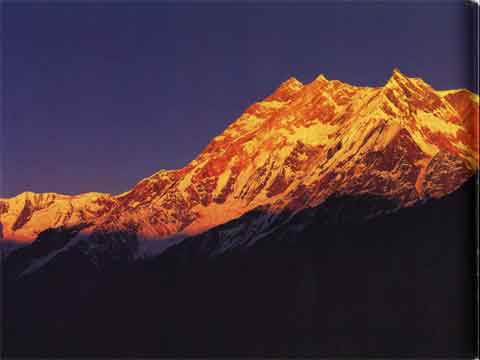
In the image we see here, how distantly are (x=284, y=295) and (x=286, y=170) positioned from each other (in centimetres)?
132

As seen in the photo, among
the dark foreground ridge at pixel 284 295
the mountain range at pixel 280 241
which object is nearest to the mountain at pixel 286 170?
the mountain range at pixel 280 241

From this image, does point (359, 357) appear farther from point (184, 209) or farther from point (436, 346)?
point (184, 209)

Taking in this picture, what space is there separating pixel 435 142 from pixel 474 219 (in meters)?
0.90

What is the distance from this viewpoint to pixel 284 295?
7887mm

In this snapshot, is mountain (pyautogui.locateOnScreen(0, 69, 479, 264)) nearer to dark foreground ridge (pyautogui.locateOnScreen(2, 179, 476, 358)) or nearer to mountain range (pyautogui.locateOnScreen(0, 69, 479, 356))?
mountain range (pyautogui.locateOnScreen(0, 69, 479, 356))

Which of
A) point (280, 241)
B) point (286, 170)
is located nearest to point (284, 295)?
point (280, 241)

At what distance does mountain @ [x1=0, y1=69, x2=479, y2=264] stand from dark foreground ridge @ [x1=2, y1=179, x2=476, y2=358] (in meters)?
0.19

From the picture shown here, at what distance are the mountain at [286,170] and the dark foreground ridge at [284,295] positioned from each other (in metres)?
0.19

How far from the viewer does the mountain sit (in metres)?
7.97

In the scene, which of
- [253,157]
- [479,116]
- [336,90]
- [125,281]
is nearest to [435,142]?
[479,116]

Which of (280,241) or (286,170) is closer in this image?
(280,241)

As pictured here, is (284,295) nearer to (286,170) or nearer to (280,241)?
(280,241)

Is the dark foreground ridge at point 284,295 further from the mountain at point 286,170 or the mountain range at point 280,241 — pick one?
the mountain at point 286,170

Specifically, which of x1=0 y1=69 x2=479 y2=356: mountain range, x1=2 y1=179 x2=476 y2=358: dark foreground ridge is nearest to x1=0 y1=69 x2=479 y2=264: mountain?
x1=0 y1=69 x2=479 y2=356: mountain range
